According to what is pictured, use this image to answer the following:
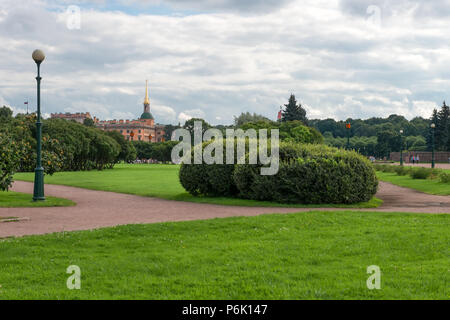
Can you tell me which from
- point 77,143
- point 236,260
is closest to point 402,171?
point 77,143

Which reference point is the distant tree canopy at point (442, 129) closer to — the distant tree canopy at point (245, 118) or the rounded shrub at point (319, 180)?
the distant tree canopy at point (245, 118)

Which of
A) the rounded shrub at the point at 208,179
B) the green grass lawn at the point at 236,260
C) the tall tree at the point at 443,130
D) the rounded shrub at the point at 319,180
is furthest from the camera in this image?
the tall tree at the point at 443,130

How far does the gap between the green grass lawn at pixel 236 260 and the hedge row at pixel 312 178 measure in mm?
6697

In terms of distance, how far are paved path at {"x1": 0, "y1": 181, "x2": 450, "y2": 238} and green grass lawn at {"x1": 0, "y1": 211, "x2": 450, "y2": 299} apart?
2496 millimetres

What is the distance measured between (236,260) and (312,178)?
11.4 m

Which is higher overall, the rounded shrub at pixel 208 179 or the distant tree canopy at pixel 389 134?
the distant tree canopy at pixel 389 134

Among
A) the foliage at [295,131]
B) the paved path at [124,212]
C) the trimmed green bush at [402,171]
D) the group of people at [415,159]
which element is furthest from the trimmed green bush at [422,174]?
the group of people at [415,159]

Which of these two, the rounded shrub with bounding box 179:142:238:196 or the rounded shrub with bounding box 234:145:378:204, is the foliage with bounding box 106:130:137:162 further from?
the rounded shrub with bounding box 234:145:378:204

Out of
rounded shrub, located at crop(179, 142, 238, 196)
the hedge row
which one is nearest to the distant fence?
the hedge row

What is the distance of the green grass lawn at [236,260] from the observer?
6332mm

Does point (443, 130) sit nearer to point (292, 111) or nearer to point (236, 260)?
point (292, 111)

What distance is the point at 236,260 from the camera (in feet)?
26.5

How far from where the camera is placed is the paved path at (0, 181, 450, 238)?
13117 millimetres
